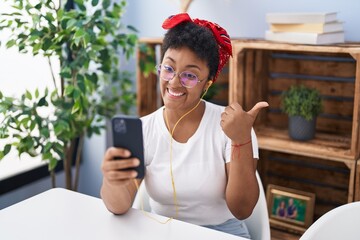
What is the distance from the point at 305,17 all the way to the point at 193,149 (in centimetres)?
79

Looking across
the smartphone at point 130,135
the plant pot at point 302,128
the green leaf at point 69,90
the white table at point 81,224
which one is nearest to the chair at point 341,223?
the white table at point 81,224

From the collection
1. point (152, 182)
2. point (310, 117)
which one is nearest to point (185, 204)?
point (152, 182)

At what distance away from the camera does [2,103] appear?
70.8 inches

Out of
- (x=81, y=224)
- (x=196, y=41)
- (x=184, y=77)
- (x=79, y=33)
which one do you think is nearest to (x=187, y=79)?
(x=184, y=77)

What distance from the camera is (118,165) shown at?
1.10 meters

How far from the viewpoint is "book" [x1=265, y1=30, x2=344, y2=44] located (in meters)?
1.79

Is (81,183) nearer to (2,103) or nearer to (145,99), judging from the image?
(145,99)

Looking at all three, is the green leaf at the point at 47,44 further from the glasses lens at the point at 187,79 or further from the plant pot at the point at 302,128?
the plant pot at the point at 302,128

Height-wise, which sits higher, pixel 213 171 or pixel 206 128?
pixel 206 128

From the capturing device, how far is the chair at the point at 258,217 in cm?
145

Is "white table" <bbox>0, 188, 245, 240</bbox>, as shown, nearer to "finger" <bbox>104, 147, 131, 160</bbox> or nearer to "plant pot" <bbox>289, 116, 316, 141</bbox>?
"finger" <bbox>104, 147, 131, 160</bbox>

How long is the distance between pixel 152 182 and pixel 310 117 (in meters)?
0.84

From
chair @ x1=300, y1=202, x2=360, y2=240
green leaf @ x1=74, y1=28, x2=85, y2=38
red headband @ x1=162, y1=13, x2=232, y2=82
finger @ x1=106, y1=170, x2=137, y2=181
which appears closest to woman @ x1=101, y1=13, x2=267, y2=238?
red headband @ x1=162, y1=13, x2=232, y2=82

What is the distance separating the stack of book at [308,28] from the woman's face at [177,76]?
647mm
